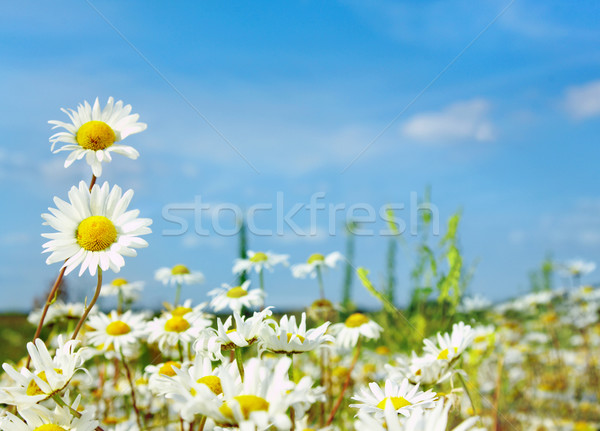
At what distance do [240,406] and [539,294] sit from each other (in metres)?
5.82

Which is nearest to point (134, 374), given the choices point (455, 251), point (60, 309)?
point (60, 309)

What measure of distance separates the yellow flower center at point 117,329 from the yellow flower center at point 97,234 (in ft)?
3.01

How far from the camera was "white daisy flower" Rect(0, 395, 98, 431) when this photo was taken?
137 cm

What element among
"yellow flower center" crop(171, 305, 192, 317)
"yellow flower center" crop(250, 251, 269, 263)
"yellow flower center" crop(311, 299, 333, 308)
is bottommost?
"yellow flower center" crop(171, 305, 192, 317)

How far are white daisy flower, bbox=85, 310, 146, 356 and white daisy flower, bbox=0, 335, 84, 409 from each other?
3.00ft

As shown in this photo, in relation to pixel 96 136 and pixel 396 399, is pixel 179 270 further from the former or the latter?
pixel 396 399

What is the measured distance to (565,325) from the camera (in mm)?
6320

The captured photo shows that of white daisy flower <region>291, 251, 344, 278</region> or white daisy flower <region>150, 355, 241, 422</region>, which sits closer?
white daisy flower <region>150, 355, 241, 422</region>

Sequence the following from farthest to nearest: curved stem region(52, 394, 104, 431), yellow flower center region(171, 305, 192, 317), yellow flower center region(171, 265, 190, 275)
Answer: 1. yellow flower center region(171, 265, 190, 275)
2. yellow flower center region(171, 305, 192, 317)
3. curved stem region(52, 394, 104, 431)

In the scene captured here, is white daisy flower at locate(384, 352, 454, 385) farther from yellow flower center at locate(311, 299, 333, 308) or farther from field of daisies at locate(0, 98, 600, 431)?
Result: yellow flower center at locate(311, 299, 333, 308)

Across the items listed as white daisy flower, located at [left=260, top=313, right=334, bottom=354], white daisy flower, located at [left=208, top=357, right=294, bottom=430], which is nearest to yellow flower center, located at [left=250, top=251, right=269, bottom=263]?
white daisy flower, located at [left=260, top=313, right=334, bottom=354]

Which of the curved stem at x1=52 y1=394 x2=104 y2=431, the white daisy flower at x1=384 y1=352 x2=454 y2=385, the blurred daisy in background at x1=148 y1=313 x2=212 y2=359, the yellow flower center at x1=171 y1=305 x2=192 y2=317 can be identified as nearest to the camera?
the curved stem at x1=52 y1=394 x2=104 y2=431

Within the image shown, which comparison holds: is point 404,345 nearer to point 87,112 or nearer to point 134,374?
point 134,374

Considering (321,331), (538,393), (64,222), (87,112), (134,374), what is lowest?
(538,393)
